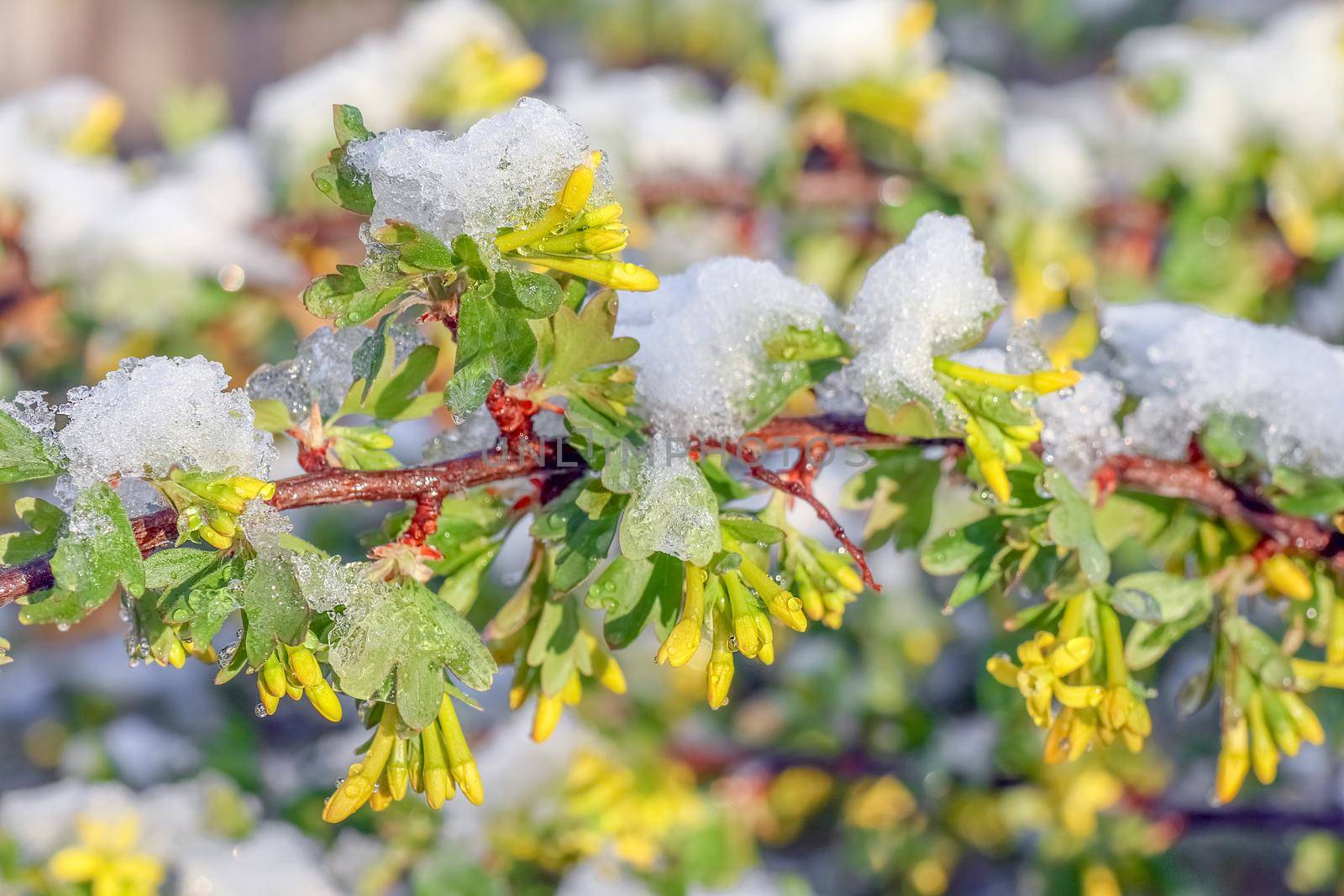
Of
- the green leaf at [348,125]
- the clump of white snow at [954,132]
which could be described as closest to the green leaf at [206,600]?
the green leaf at [348,125]

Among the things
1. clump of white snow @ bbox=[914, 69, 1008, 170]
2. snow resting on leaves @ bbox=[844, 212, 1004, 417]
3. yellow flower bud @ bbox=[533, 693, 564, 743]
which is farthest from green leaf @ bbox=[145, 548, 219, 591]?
clump of white snow @ bbox=[914, 69, 1008, 170]

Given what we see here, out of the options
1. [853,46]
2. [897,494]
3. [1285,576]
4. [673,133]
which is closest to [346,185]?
[897,494]

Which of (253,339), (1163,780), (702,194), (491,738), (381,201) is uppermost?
(381,201)

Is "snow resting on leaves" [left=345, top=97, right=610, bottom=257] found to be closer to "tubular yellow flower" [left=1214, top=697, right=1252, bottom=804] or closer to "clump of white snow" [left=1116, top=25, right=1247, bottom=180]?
"tubular yellow flower" [left=1214, top=697, right=1252, bottom=804]

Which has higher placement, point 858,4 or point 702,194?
point 858,4

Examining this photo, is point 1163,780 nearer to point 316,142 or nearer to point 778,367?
point 778,367

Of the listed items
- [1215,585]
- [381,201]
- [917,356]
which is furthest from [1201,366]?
[381,201]
